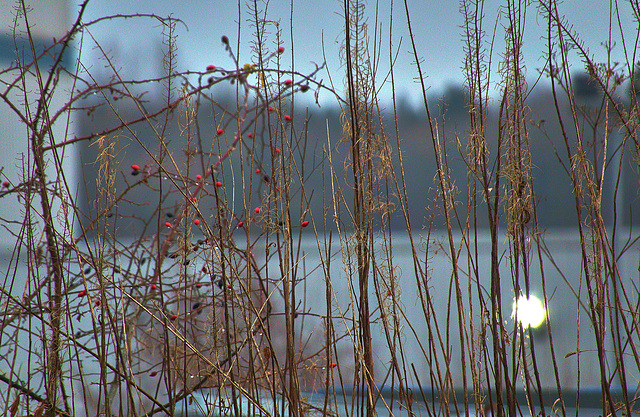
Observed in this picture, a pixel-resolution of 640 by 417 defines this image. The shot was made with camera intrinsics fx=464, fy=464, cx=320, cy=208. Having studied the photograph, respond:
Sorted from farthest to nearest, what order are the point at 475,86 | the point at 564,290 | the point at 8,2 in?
the point at 564,290 < the point at 8,2 < the point at 475,86

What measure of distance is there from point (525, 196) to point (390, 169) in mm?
209

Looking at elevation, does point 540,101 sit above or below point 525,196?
above

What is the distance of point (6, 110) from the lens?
185 cm

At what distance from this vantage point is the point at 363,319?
0.73 meters

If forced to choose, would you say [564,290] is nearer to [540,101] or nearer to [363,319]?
[540,101]

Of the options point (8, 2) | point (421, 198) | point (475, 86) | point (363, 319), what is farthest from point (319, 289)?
point (8, 2)

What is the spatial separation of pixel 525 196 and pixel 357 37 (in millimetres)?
362

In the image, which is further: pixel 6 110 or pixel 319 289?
pixel 319 289

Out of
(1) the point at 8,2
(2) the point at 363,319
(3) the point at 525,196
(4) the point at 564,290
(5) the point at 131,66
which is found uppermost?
(1) the point at 8,2

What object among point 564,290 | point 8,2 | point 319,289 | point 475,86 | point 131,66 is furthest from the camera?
point 564,290

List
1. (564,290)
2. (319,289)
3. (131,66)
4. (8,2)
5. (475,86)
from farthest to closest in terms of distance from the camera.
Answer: (564,290)
(319,289)
(8,2)
(131,66)
(475,86)

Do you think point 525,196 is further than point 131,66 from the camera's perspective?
No

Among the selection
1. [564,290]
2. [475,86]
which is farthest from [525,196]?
[564,290]

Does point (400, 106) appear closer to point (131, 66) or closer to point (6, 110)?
point (131, 66)
